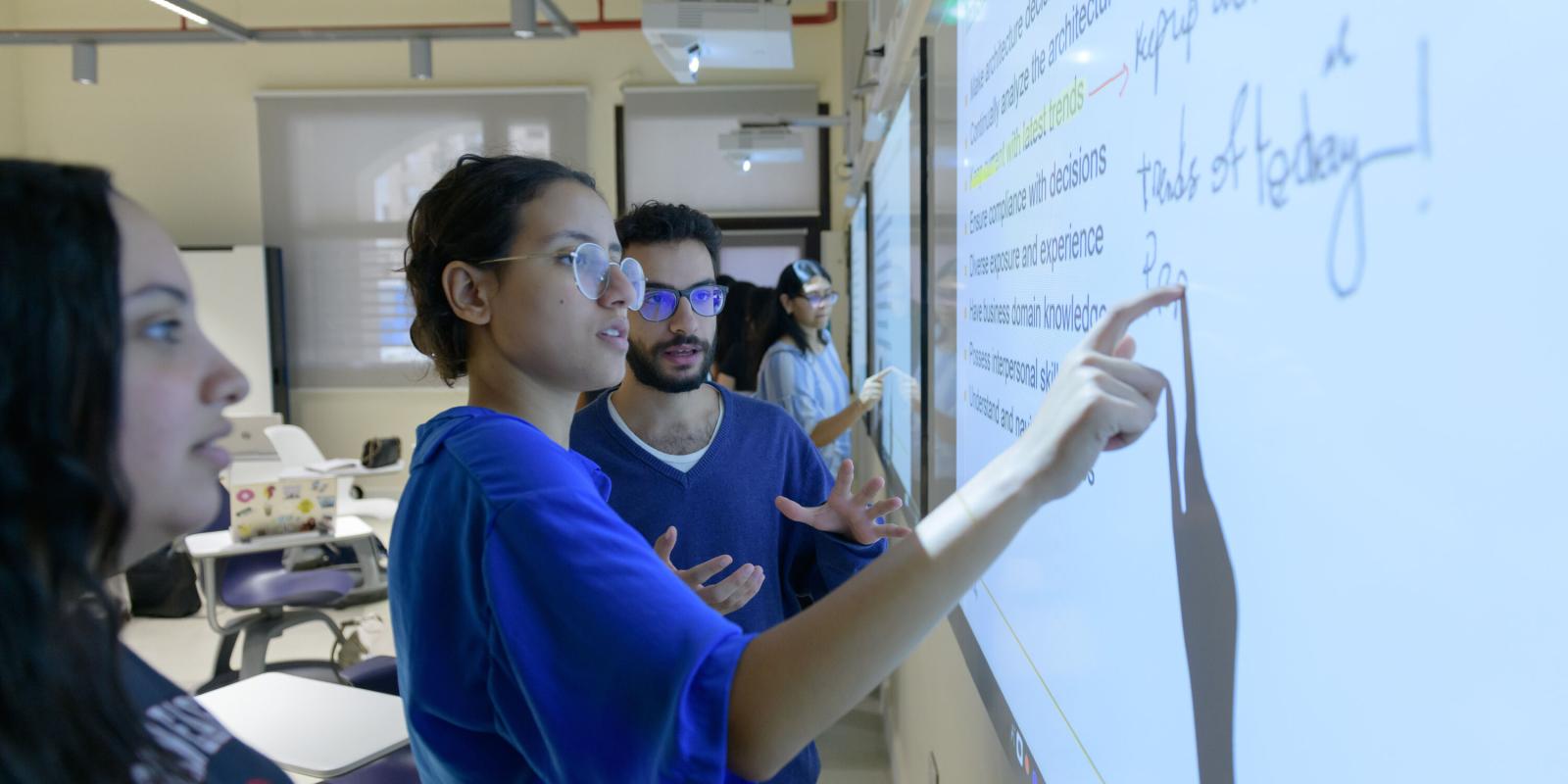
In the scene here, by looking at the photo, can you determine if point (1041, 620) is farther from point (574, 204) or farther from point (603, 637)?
point (574, 204)

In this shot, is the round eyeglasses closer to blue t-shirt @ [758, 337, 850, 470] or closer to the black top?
the black top

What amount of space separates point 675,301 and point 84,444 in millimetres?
1470

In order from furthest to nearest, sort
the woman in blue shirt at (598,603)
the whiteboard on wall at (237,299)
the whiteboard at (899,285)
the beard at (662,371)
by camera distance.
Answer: the whiteboard on wall at (237,299)
the whiteboard at (899,285)
the beard at (662,371)
the woman in blue shirt at (598,603)

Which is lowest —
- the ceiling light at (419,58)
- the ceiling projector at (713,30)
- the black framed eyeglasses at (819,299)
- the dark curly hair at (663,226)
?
the black framed eyeglasses at (819,299)

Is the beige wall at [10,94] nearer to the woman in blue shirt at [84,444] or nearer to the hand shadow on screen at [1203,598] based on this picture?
the woman in blue shirt at [84,444]

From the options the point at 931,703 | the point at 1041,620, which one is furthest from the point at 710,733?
the point at 931,703

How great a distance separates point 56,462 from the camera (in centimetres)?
57

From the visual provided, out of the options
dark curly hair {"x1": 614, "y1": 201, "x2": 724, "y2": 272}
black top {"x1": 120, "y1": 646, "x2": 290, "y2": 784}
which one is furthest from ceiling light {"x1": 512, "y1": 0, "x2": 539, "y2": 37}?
black top {"x1": 120, "y1": 646, "x2": 290, "y2": 784}

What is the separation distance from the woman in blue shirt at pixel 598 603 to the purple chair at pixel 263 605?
3.33m

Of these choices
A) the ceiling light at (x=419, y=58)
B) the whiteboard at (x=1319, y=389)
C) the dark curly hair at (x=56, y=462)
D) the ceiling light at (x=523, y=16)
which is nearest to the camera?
the whiteboard at (x=1319, y=389)

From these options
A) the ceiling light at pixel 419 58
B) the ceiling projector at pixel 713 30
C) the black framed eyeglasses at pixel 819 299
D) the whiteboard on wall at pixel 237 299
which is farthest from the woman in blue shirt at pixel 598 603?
the whiteboard on wall at pixel 237 299

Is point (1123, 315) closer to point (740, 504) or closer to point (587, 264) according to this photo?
point (587, 264)

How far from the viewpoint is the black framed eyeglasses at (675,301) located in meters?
2.00

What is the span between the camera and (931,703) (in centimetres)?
237
